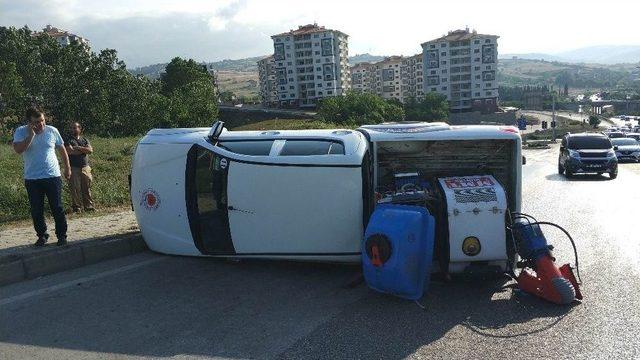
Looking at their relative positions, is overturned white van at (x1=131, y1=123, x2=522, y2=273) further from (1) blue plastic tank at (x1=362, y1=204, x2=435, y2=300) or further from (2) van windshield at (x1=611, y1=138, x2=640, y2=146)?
(2) van windshield at (x1=611, y1=138, x2=640, y2=146)

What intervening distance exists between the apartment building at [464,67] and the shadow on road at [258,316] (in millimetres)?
114714

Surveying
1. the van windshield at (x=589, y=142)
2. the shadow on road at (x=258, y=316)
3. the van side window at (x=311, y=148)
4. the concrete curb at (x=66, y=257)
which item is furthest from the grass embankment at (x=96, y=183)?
the van windshield at (x=589, y=142)

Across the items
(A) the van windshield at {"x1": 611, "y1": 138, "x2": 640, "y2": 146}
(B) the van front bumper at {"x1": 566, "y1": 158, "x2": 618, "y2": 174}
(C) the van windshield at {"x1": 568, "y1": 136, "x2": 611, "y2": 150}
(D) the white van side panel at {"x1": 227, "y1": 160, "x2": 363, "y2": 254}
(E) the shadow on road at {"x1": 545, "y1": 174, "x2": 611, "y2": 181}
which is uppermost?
(D) the white van side panel at {"x1": 227, "y1": 160, "x2": 363, "y2": 254}

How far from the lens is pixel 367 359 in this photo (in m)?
3.99

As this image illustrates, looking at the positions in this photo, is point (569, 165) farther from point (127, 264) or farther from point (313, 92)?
point (313, 92)

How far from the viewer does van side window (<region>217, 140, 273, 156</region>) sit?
612cm

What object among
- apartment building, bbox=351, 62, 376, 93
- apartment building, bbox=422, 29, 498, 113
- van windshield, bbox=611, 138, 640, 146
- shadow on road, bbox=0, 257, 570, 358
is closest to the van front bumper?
van windshield, bbox=611, 138, 640, 146

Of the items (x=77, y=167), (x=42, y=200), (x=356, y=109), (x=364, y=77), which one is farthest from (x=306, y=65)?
(x=42, y=200)

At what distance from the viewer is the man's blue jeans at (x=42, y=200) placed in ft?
21.8

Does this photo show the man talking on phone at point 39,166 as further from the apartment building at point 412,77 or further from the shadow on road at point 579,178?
the apartment building at point 412,77

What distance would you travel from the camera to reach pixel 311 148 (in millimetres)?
6008

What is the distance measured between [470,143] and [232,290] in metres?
3.19

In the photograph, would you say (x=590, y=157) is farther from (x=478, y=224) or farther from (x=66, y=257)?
(x=66, y=257)

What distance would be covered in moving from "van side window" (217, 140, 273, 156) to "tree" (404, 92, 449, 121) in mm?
87272
